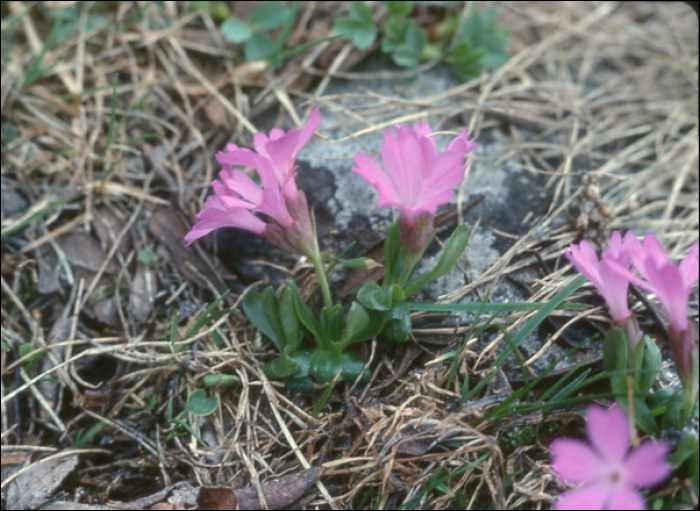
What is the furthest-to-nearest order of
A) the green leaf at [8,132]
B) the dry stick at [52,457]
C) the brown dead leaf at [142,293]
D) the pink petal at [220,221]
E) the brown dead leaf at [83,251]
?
the green leaf at [8,132] → the brown dead leaf at [83,251] → the brown dead leaf at [142,293] → the dry stick at [52,457] → the pink petal at [220,221]

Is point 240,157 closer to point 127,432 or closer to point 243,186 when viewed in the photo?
point 243,186

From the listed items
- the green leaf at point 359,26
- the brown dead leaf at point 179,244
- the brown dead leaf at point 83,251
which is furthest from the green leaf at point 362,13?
the brown dead leaf at point 83,251

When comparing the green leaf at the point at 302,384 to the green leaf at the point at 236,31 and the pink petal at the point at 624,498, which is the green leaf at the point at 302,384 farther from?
the green leaf at the point at 236,31

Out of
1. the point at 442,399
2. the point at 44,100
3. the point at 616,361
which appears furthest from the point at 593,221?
the point at 44,100

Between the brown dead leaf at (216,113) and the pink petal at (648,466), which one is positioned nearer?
the pink petal at (648,466)

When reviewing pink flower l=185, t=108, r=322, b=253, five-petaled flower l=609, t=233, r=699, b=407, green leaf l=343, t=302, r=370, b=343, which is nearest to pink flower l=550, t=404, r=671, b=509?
five-petaled flower l=609, t=233, r=699, b=407

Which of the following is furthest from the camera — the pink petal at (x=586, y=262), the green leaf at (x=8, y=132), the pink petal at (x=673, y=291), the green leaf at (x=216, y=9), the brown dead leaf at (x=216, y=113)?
the green leaf at (x=216, y=9)

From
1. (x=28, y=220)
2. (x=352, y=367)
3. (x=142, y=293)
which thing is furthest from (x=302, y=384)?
(x=28, y=220)
